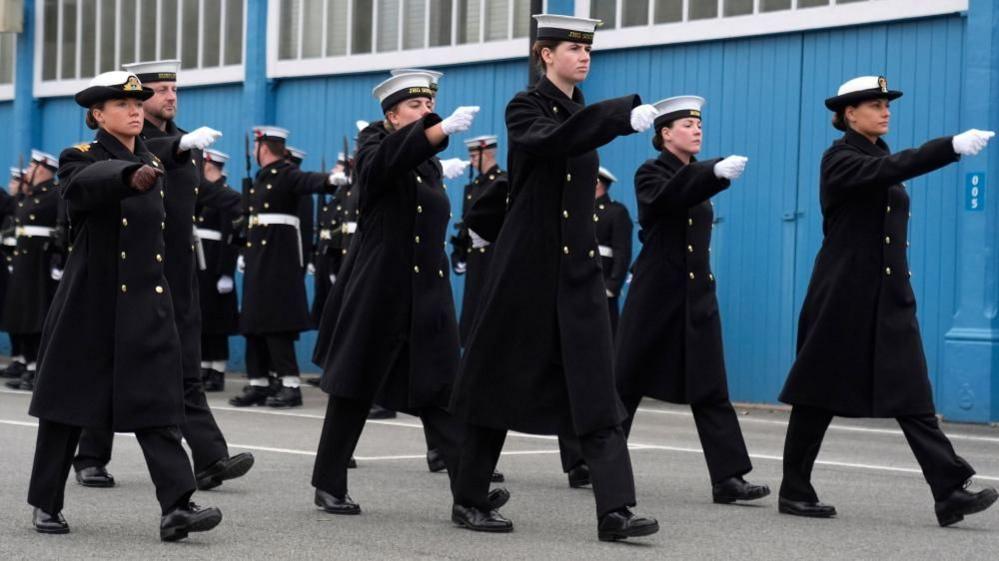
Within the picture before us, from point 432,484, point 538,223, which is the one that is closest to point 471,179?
point 432,484

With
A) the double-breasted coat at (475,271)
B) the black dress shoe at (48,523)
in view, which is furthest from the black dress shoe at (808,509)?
the double-breasted coat at (475,271)

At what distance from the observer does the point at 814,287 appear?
8469 mm

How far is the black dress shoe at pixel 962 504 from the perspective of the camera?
7.83m

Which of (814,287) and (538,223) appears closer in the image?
(538,223)

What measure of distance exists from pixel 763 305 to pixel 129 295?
922cm

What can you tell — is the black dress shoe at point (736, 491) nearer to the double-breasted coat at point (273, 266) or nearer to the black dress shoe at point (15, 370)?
the double-breasted coat at point (273, 266)

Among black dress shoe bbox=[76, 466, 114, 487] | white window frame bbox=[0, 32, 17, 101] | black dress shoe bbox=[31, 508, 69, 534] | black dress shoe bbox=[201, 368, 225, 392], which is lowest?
black dress shoe bbox=[201, 368, 225, 392]

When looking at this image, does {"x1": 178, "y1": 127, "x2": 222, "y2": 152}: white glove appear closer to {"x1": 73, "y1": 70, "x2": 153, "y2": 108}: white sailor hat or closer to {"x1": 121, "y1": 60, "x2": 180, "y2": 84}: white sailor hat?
{"x1": 73, "y1": 70, "x2": 153, "y2": 108}: white sailor hat

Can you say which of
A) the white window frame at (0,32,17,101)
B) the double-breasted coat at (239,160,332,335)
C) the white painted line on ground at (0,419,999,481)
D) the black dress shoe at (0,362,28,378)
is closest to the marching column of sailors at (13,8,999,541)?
the white painted line on ground at (0,419,999,481)

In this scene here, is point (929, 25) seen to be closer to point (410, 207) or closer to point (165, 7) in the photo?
point (410, 207)

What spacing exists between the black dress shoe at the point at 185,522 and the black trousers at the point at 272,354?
7.42 m

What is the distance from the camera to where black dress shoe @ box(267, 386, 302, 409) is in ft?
47.4

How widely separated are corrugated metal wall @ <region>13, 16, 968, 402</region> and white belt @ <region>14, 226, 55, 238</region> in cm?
448

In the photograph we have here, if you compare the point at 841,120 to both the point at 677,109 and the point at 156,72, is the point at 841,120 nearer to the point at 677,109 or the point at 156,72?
the point at 677,109
